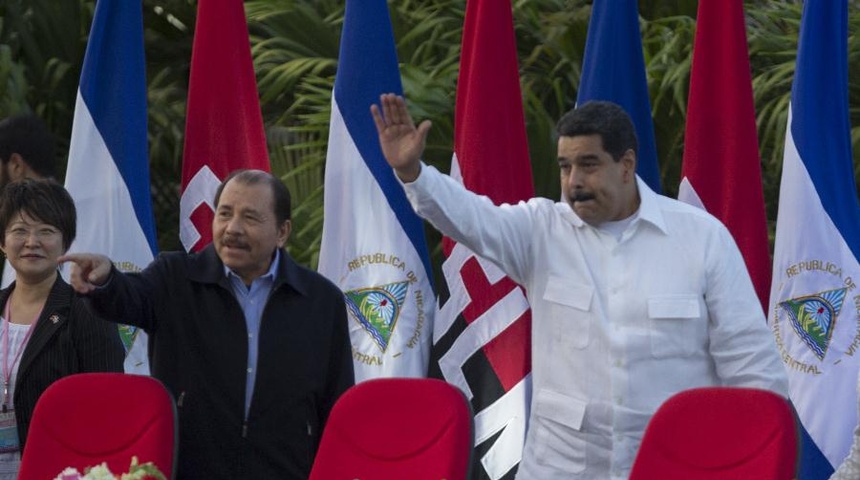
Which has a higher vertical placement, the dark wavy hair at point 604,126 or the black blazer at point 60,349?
the dark wavy hair at point 604,126

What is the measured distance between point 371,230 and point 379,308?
0.32 m

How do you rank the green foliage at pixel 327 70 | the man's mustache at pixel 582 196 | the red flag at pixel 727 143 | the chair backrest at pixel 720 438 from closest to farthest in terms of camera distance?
the chair backrest at pixel 720 438 < the man's mustache at pixel 582 196 < the red flag at pixel 727 143 < the green foliage at pixel 327 70

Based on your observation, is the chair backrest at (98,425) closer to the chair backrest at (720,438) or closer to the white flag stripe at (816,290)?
the chair backrest at (720,438)

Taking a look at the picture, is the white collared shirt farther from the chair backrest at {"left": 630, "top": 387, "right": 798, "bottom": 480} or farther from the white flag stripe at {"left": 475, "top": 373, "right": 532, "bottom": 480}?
the white flag stripe at {"left": 475, "top": 373, "right": 532, "bottom": 480}

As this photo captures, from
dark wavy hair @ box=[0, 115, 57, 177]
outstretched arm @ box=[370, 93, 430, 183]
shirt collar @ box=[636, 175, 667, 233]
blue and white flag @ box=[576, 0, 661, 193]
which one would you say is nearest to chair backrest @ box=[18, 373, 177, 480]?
outstretched arm @ box=[370, 93, 430, 183]

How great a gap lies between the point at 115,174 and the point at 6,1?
2.12 metres

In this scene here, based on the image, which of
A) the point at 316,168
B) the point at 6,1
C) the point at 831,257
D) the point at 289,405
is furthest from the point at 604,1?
the point at 6,1

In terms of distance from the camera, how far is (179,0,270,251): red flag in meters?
5.49

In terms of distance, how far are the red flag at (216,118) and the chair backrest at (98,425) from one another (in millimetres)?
1744

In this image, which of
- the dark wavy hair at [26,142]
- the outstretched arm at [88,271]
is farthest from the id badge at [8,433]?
the dark wavy hair at [26,142]

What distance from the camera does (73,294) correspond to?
3.99 m

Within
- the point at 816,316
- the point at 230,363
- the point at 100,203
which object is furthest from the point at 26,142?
the point at 816,316

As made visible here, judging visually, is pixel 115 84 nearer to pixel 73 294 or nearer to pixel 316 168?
pixel 316 168

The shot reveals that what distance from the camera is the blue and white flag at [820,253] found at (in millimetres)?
4996
